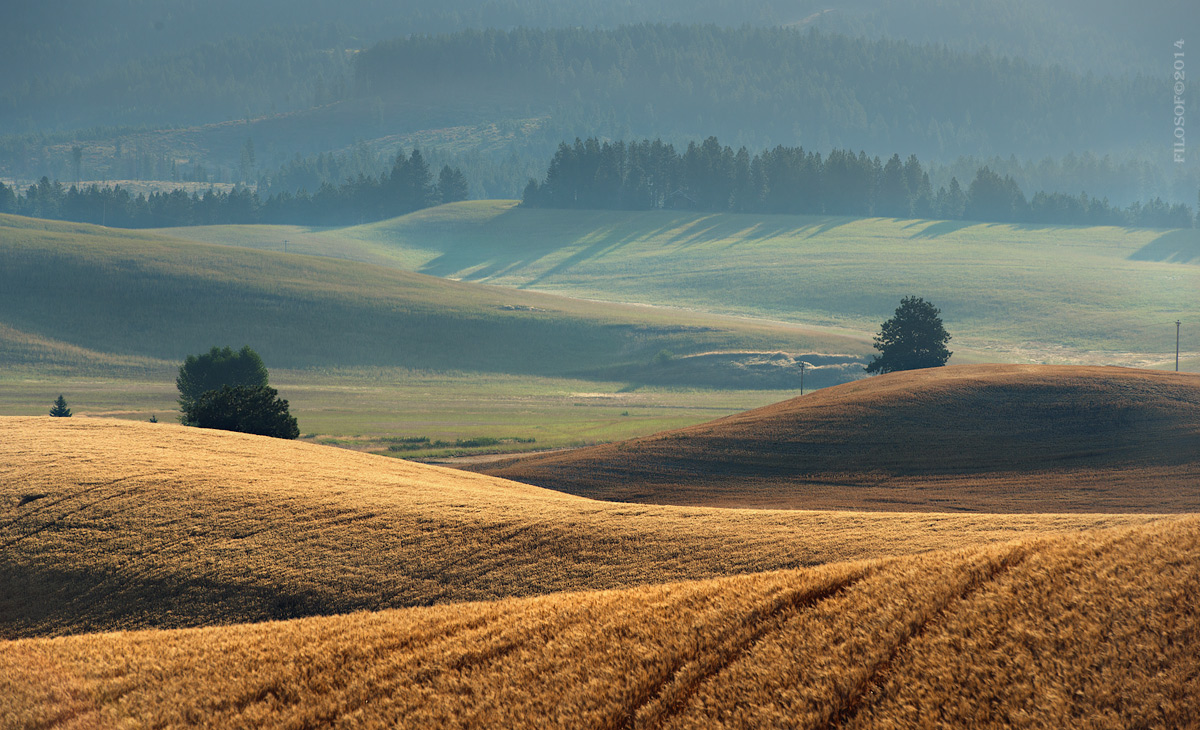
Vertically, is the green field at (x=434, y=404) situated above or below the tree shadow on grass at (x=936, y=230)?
below

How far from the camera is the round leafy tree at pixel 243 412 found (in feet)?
138

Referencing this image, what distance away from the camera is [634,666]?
898 cm

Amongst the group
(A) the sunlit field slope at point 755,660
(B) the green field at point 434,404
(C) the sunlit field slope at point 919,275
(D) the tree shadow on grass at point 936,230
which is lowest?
(B) the green field at point 434,404

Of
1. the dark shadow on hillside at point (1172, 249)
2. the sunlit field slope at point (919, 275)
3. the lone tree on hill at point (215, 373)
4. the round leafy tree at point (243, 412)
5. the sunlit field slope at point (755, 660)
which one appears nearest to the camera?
the sunlit field slope at point (755, 660)

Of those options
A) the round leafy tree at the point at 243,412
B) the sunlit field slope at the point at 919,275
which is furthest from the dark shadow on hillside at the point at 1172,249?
the round leafy tree at the point at 243,412

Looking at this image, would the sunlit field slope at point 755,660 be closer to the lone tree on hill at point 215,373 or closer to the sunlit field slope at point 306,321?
the lone tree on hill at point 215,373

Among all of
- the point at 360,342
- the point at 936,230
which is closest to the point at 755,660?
the point at 360,342

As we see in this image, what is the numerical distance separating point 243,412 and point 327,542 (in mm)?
25905

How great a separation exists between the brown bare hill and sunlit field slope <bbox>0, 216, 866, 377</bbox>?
72949mm

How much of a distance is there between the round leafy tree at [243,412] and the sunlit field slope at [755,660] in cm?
3188

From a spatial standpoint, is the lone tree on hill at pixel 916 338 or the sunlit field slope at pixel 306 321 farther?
the sunlit field slope at pixel 306 321

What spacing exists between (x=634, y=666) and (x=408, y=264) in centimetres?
19108

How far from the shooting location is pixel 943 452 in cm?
3744

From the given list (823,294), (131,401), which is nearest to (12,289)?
(131,401)
